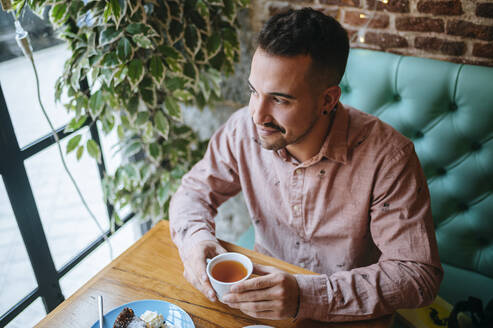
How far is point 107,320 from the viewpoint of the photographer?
0.96 meters

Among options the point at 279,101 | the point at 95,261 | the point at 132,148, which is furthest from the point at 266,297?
the point at 95,261

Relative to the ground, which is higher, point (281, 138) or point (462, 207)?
point (281, 138)

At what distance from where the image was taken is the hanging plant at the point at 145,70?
152 centimetres

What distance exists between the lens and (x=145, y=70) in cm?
168

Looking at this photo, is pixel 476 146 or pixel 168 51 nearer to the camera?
pixel 476 146

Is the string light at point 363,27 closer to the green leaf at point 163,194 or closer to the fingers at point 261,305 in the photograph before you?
the green leaf at point 163,194

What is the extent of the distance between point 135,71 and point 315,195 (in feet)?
2.93

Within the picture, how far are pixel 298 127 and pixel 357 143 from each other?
0.20 metres

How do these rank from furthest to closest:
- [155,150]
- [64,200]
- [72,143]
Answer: [64,200], [155,150], [72,143]

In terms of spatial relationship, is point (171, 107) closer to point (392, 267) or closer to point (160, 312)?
point (160, 312)

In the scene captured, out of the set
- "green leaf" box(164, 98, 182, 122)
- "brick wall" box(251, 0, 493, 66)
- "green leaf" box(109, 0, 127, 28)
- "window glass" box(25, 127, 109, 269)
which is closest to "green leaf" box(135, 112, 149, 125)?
"green leaf" box(164, 98, 182, 122)

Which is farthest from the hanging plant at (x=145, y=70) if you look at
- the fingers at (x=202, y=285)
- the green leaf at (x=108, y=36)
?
the fingers at (x=202, y=285)

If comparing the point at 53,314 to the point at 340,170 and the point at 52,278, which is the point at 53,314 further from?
the point at 52,278

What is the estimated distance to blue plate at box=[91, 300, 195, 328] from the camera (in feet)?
3.12
